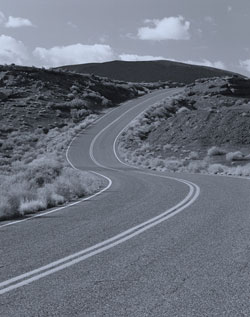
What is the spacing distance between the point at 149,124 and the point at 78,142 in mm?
10902

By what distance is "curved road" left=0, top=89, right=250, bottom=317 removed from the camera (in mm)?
4879

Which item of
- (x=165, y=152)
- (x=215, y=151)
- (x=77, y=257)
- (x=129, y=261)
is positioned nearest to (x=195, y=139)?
(x=165, y=152)

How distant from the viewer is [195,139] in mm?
46250

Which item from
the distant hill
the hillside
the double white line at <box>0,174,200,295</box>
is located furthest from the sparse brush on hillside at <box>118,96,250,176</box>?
the distant hill

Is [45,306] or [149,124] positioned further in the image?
[149,124]

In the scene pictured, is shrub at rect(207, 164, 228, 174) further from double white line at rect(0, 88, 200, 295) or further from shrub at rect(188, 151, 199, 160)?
double white line at rect(0, 88, 200, 295)

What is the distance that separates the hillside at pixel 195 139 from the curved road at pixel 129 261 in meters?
16.5

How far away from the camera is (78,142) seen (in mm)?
56875

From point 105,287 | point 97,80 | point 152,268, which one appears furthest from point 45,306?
point 97,80

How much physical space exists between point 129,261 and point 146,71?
14886cm

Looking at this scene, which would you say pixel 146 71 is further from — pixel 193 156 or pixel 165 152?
pixel 193 156

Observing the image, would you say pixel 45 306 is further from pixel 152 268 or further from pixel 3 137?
pixel 3 137

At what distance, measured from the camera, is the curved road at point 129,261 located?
488cm

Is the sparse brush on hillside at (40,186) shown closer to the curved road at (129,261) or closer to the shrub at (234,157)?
the curved road at (129,261)
